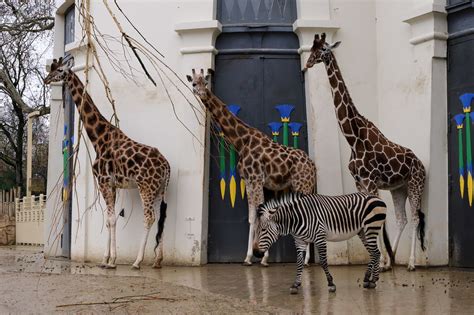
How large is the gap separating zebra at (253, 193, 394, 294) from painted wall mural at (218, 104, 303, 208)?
11.4ft

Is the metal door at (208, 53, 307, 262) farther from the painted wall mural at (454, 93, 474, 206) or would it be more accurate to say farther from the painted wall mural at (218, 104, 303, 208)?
the painted wall mural at (454, 93, 474, 206)

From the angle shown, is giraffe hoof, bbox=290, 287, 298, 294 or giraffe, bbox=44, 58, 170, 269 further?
giraffe, bbox=44, 58, 170, 269

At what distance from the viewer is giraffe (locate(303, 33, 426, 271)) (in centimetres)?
938

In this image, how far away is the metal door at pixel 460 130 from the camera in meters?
9.42

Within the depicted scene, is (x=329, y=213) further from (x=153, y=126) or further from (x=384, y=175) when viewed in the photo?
(x=153, y=126)

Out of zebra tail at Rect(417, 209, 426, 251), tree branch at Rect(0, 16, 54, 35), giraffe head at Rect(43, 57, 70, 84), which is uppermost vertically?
tree branch at Rect(0, 16, 54, 35)

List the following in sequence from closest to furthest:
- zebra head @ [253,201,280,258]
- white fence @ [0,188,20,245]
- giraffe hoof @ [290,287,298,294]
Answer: giraffe hoof @ [290,287,298,294] → zebra head @ [253,201,280,258] → white fence @ [0,188,20,245]

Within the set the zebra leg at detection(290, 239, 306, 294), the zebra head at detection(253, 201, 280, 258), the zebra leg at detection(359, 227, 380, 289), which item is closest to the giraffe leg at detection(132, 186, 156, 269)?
the zebra head at detection(253, 201, 280, 258)

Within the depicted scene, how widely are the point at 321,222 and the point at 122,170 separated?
13.4ft

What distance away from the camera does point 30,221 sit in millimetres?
20719

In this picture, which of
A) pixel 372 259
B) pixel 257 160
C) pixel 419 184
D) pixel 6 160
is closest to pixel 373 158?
pixel 419 184

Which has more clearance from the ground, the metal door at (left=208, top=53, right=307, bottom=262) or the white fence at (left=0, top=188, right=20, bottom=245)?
the metal door at (left=208, top=53, right=307, bottom=262)

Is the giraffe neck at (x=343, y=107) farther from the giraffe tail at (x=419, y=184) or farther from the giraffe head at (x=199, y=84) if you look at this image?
the giraffe head at (x=199, y=84)

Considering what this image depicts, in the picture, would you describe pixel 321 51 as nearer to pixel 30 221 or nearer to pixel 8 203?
pixel 30 221
